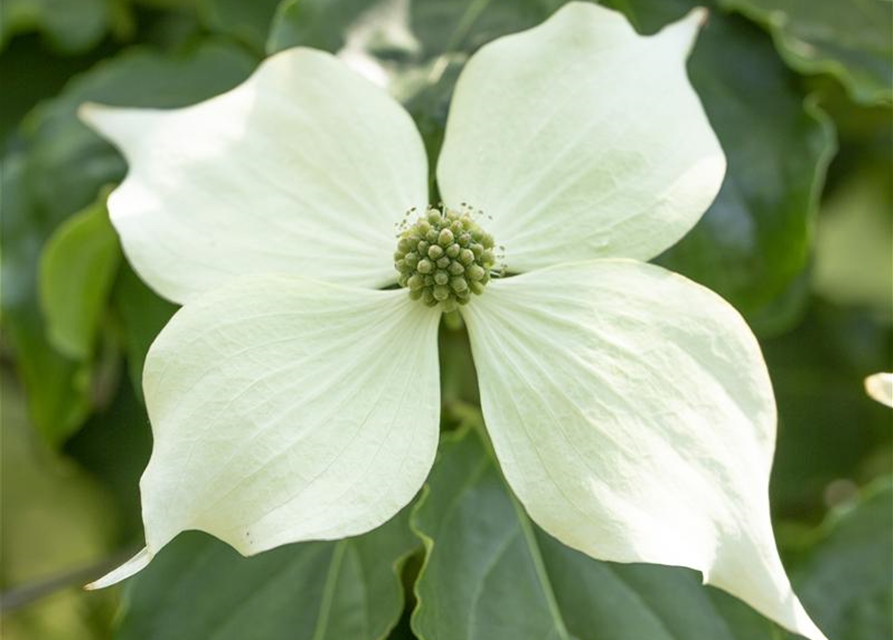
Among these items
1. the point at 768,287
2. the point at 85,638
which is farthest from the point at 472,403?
the point at 85,638

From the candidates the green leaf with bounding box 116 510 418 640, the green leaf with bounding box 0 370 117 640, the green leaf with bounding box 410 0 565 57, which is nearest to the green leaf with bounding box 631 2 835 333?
the green leaf with bounding box 410 0 565 57

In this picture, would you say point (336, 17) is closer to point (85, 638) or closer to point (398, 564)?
point (398, 564)

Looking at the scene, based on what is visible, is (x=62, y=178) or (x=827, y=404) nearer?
(x=62, y=178)

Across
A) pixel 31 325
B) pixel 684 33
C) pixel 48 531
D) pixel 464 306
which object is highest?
pixel 684 33

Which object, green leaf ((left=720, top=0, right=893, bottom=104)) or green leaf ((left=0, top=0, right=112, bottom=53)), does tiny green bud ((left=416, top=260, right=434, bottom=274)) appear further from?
green leaf ((left=0, top=0, right=112, bottom=53))

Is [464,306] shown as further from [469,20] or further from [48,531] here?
[48,531]

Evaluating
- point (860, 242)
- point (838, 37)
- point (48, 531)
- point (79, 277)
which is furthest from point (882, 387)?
point (48, 531)
